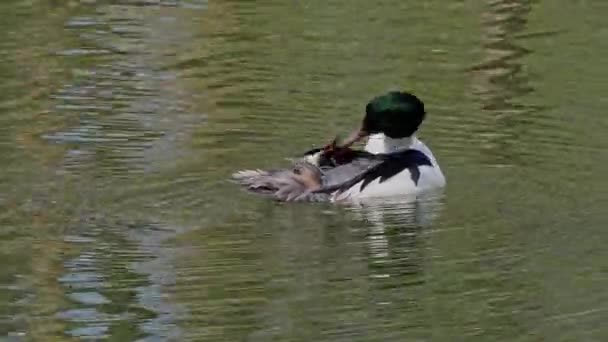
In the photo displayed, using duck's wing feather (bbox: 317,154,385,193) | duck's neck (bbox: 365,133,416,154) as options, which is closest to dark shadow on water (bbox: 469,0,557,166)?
duck's neck (bbox: 365,133,416,154)

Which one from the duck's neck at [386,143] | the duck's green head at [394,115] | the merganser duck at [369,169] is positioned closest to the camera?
the merganser duck at [369,169]

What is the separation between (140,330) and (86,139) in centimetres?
420

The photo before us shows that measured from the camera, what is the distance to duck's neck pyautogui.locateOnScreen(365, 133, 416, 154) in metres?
12.5

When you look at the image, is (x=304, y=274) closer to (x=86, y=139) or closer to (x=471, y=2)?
(x=86, y=139)

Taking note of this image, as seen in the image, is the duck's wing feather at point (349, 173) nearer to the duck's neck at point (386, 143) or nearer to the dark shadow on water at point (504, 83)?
the duck's neck at point (386, 143)

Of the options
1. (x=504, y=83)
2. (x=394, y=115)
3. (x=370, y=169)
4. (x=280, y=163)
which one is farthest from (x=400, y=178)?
(x=504, y=83)

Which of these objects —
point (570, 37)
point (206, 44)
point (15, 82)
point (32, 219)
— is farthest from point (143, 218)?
point (570, 37)

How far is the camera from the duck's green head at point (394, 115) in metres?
12.4

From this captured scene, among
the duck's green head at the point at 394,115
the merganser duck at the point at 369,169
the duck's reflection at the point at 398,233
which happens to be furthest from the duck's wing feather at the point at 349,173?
the duck's green head at the point at 394,115

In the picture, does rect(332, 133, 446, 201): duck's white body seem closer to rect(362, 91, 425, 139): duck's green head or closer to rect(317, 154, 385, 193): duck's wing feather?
rect(317, 154, 385, 193): duck's wing feather

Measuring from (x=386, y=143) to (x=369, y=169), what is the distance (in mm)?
578

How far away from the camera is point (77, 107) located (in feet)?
45.9

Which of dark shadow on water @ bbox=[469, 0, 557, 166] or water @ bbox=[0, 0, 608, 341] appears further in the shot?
dark shadow on water @ bbox=[469, 0, 557, 166]

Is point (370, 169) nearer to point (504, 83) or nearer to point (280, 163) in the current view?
point (280, 163)
